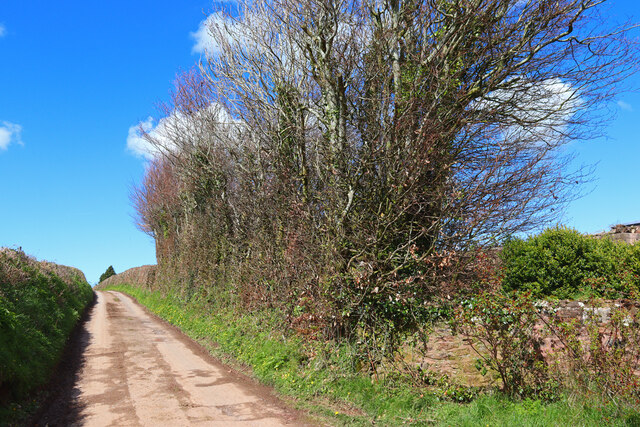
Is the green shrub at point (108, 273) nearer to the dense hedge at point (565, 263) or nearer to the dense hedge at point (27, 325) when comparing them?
the dense hedge at point (27, 325)

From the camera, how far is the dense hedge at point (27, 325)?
8.48 metres

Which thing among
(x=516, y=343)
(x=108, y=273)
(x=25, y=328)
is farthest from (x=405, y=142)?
(x=108, y=273)

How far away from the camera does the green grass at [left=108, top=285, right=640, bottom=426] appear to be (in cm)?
607

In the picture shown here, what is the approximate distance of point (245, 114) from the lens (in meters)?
15.6

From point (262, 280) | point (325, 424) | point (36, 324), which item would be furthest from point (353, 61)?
point (36, 324)

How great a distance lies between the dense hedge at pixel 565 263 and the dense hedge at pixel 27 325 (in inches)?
429

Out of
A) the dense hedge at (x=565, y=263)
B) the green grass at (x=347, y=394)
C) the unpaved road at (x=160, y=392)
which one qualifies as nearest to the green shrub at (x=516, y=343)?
the green grass at (x=347, y=394)

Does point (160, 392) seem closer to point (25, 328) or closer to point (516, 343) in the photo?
point (25, 328)

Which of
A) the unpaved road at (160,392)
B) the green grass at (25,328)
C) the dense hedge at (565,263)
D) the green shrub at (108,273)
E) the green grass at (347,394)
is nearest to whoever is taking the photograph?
the green grass at (347,394)

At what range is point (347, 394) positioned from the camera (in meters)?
8.12

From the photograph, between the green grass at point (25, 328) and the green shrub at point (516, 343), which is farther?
the green grass at point (25, 328)

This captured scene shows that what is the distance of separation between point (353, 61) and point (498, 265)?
6.42 meters

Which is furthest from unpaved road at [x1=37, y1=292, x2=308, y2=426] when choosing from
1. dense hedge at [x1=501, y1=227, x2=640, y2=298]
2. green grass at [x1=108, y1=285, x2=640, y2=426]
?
dense hedge at [x1=501, y1=227, x2=640, y2=298]

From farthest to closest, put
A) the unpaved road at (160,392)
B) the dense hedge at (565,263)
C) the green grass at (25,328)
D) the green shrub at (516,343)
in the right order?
the dense hedge at (565,263)
the green grass at (25,328)
the unpaved road at (160,392)
the green shrub at (516,343)
